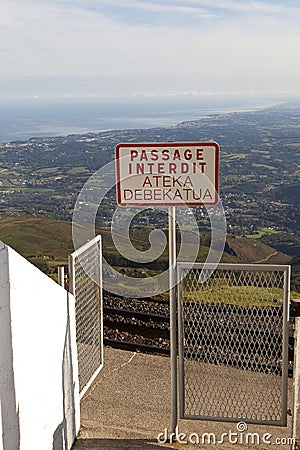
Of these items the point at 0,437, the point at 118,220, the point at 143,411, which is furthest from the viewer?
the point at 143,411

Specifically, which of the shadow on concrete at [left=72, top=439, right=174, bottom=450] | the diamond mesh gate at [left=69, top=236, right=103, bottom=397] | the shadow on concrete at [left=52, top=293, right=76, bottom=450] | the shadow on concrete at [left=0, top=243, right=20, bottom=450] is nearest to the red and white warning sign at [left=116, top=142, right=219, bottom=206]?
the diamond mesh gate at [left=69, top=236, right=103, bottom=397]

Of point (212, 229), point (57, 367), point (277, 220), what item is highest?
point (212, 229)

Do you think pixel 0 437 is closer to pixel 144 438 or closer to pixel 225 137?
pixel 144 438

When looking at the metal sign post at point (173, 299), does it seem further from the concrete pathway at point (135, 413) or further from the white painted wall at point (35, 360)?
the white painted wall at point (35, 360)

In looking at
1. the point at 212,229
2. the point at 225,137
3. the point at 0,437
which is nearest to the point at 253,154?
the point at 225,137

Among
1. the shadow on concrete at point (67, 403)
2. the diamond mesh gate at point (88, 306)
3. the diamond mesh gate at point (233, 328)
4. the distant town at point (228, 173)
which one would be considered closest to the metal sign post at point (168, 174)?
the diamond mesh gate at point (233, 328)

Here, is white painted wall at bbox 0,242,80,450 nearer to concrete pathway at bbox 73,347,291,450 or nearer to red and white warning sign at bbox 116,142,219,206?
concrete pathway at bbox 73,347,291,450
